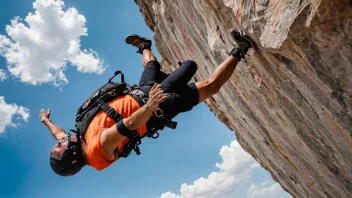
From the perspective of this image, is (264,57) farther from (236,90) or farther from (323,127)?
(236,90)

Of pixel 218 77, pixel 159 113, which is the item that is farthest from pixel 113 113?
pixel 218 77

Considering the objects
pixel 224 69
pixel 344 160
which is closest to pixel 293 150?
pixel 344 160

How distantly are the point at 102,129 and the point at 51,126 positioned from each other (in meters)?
2.18

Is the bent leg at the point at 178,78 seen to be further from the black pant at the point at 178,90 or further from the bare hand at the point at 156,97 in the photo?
the bare hand at the point at 156,97

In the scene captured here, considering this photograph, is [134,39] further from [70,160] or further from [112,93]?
[70,160]

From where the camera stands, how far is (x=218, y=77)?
16.8ft

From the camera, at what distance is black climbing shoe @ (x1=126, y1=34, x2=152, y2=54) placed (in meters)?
7.19

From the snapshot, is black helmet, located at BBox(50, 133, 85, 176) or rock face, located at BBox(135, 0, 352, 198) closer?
rock face, located at BBox(135, 0, 352, 198)

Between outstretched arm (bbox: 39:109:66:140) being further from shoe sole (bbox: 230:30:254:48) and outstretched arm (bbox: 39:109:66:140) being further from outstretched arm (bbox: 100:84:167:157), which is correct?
shoe sole (bbox: 230:30:254:48)

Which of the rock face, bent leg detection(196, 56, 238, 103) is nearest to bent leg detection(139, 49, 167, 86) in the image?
bent leg detection(196, 56, 238, 103)

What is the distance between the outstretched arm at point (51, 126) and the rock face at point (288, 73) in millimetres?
3339

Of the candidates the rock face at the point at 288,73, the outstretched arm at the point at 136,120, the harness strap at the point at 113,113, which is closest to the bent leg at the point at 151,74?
the harness strap at the point at 113,113

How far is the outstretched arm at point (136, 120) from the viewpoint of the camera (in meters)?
3.86

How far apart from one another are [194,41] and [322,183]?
4.31 metres
